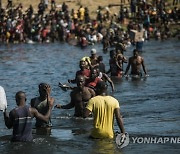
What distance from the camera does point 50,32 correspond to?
4575cm

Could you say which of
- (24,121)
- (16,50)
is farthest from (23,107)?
(16,50)

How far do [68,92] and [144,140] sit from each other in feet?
30.6

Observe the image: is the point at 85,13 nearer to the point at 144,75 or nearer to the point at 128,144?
the point at 144,75

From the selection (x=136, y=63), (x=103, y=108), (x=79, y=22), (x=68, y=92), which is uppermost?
(x=103, y=108)

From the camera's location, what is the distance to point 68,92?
2292 centimetres

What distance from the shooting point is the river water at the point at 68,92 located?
1309 centimetres

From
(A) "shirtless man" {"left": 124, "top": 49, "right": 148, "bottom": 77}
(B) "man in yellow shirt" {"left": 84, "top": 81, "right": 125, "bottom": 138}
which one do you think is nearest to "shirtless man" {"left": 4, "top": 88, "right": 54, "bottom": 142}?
(B) "man in yellow shirt" {"left": 84, "top": 81, "right": 125, "bottom": 138}

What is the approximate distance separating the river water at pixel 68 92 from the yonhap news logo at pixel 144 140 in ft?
0.36

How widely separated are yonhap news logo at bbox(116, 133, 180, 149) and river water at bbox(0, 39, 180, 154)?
4.4 inches

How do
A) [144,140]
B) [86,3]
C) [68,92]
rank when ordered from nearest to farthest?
[144,140]
[68,92]
[86,3]

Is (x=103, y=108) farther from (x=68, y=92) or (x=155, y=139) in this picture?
(x=68, y=92)

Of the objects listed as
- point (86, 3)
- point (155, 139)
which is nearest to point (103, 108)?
point (155, 139)

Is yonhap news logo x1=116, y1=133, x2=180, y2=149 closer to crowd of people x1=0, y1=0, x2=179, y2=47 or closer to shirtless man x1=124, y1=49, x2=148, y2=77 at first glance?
shirtless man x1=124, y1=49, x2=148, y2=77

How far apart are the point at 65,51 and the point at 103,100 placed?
89.2 ft
